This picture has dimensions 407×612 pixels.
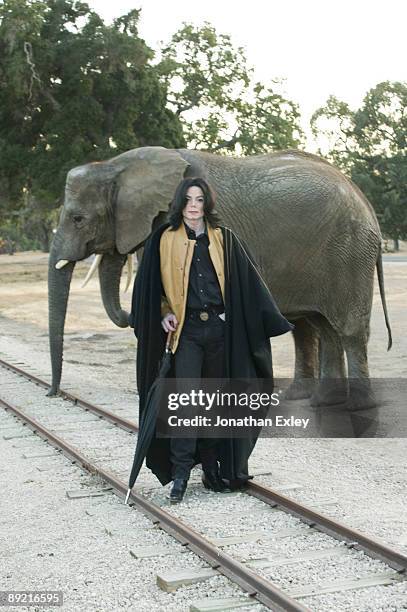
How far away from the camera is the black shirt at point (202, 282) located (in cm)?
591

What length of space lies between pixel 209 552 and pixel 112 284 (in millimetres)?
6458

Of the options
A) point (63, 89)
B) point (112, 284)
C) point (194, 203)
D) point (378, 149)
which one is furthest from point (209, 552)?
point (378, 149)

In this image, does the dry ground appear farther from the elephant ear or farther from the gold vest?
the gold vest

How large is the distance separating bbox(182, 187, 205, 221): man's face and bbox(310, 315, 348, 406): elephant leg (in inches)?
170

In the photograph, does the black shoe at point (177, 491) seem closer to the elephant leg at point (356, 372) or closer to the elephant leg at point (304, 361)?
the elephant leg at point (356, 372)

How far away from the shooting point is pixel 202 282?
233 inches

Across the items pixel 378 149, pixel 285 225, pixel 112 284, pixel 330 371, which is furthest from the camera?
pixel 378 149

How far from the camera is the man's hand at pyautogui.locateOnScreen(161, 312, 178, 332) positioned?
586 cm

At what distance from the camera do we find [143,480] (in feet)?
21.8

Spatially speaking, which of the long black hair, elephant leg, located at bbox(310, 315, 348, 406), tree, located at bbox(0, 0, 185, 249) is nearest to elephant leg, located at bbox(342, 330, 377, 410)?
elephant leg, located at bbox(310, 315, 348, 406)

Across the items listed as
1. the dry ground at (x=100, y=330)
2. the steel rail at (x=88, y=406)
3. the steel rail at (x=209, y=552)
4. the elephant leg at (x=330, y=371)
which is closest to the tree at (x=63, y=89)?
the dry ground at (x=100, y=330)

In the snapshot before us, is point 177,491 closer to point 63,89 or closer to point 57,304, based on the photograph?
point 57,304

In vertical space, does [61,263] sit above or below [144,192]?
below

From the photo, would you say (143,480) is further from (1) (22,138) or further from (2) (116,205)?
(1) (22,138)
